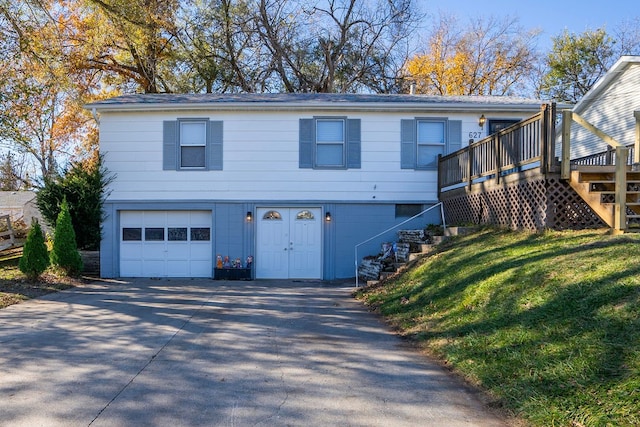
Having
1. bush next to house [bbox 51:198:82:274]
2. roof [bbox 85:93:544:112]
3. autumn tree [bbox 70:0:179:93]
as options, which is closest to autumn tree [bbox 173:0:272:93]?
autumn tree [bbox 70:0:179:93]

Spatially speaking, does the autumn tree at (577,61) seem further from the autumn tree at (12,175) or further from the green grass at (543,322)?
the autumn tree at (12,175)

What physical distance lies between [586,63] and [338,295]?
76.7 feet

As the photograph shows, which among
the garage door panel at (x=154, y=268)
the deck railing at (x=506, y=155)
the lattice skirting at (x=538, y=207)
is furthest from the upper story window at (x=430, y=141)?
the garage door panel at (x=154, y=268)

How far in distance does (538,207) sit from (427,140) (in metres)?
5.53

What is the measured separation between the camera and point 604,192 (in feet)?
25.3

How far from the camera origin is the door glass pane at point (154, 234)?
13.6 m

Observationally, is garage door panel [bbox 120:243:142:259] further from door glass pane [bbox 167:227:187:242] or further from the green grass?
the green grass

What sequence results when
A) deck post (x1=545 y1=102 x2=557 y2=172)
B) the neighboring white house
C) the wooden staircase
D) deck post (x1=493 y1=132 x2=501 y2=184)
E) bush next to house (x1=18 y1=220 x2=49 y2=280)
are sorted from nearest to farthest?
1. the wooden staircase
2. deck post (x1=545 y1=102 x2=557 y2=172)
3. deck post (x1=493 y1=132 x2=501 y2=184)
4. bush next to house (x1=18 y1=220 x2=49 y2=280)
5. the neighboring white house

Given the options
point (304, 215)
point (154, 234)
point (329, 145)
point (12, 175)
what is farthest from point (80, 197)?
point (12, 175)

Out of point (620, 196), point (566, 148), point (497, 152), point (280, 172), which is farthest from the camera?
point (280, 172)

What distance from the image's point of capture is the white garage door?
13.5 meters

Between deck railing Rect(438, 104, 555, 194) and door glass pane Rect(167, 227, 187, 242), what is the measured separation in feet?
23.9

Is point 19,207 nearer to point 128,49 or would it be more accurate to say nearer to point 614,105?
point 128,49

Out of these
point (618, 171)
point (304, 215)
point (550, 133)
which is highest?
point (550, 133)
